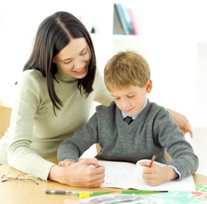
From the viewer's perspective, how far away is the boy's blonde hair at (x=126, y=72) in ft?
5.39

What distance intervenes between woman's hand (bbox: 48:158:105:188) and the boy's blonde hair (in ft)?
1.09

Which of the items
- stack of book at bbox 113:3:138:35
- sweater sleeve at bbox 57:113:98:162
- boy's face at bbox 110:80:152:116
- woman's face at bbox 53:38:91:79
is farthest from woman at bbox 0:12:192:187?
stack of book at bbox 113:3:138:35

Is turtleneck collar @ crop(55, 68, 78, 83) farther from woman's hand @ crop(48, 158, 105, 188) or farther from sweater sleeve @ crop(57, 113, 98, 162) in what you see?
woman's hand @ crop(48, 158, 105, 188)

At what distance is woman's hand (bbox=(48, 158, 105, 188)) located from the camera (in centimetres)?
142

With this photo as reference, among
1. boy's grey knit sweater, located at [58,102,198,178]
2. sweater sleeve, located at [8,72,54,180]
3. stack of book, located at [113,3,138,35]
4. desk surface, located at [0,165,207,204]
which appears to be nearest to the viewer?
desk surface, located at [0,165,207,204]

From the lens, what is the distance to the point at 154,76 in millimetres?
3299

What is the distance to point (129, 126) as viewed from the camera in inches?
67.6

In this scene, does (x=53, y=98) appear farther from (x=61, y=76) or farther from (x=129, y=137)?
(x=129, y=137)

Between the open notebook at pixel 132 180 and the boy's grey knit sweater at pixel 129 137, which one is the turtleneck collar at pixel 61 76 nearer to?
the boy's grey knit sweater at pixel 129 137

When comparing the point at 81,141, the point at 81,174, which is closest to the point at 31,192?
the point at 81,174

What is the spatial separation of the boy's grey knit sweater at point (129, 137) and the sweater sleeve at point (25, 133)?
0.12m

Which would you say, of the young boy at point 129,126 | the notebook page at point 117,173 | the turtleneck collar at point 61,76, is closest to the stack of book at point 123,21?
the turtleneck collar at point 61,76

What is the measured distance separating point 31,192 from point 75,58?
0.60 meters

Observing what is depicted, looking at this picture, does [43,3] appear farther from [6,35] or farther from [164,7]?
[164,7]
